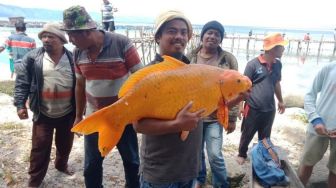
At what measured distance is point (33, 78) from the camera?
392 centimetres

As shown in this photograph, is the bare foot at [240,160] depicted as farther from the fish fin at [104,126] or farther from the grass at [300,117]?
the fish fin at [104,126]

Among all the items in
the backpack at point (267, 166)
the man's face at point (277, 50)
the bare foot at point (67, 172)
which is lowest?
the bare foot at point (67, 172)

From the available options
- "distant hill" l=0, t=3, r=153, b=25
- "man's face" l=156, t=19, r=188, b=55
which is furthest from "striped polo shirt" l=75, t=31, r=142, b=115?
"distant hill" l=0, t=3, r=153, b=25

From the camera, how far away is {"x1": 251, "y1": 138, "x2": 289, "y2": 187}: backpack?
149 inches

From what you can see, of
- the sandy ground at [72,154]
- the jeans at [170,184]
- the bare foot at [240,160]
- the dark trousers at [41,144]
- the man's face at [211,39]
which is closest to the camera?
the jeans at [170,184]

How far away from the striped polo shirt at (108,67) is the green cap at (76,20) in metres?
0.25

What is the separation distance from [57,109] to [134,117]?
2.52 meters

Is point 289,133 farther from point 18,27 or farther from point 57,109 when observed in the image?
point 18,27

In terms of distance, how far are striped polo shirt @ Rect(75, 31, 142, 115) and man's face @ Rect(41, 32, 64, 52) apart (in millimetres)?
858

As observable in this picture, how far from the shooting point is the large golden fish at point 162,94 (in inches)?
68.1

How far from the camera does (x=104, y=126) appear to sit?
175 centimetres

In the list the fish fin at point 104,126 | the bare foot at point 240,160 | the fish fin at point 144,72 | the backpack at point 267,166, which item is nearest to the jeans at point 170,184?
the fish fin at point 104,126

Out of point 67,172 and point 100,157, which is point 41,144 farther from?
point 100,157

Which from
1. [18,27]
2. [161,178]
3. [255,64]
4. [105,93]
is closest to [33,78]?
[105,93]
